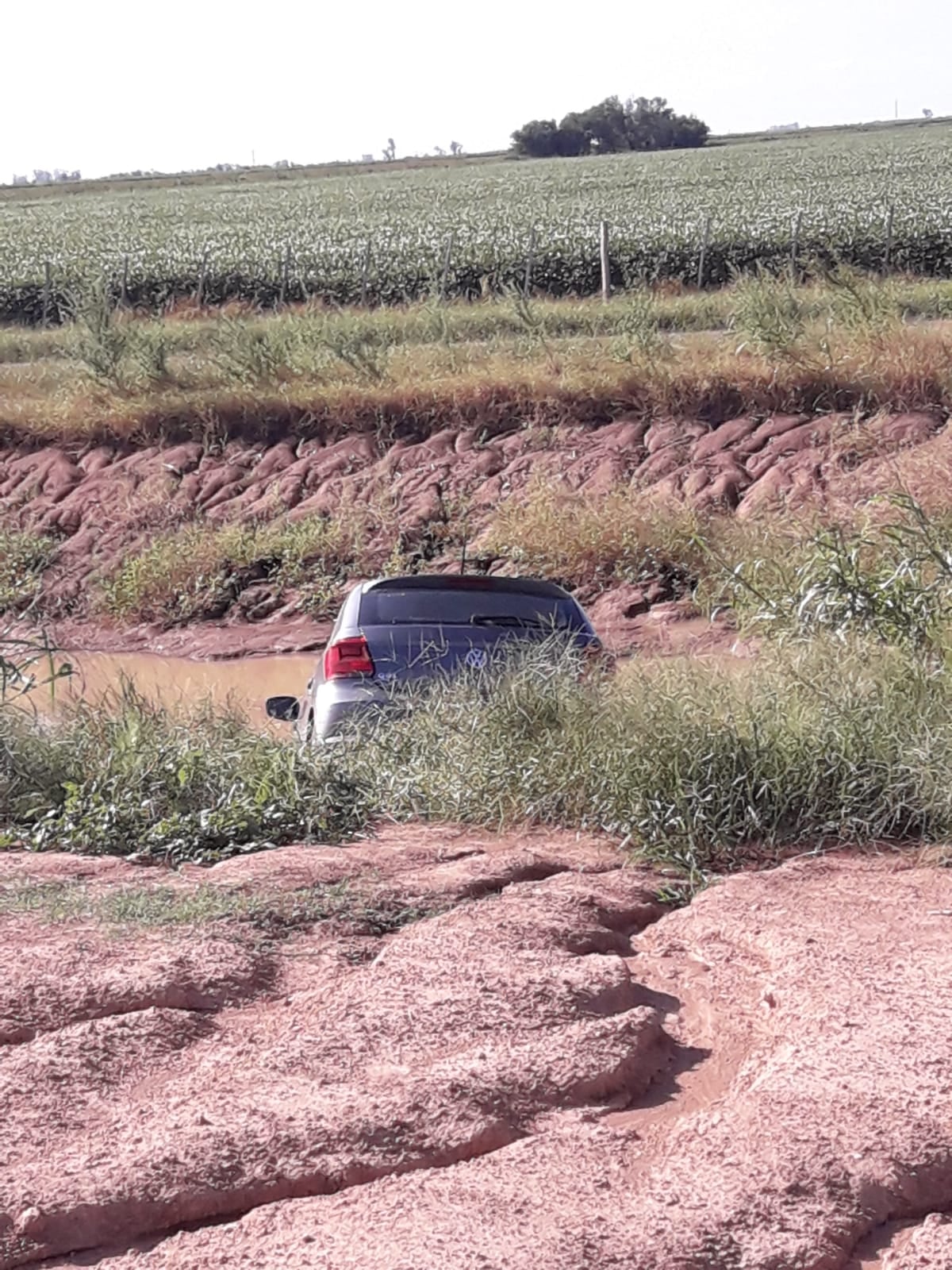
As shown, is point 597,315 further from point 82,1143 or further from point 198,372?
point 82,1143

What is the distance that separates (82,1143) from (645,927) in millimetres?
2119

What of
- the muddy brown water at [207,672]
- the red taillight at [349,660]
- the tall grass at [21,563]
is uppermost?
the red taillight at [349,660]

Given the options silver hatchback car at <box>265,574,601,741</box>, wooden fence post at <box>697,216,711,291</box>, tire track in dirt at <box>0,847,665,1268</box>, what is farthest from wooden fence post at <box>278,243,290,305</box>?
tire track in dirt at <box>0,847,665,1268</box>

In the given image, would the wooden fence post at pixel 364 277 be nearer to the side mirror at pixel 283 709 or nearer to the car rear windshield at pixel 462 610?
the car rear windshield at pixel 462 610

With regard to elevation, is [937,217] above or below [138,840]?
above

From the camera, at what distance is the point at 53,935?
15.7ft

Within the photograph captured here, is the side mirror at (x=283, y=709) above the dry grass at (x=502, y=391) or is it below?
below

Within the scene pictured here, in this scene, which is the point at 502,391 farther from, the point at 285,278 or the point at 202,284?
the point at 202,284

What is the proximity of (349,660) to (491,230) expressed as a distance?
33.8 meters

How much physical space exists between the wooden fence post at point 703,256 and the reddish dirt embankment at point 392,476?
13.2 meters

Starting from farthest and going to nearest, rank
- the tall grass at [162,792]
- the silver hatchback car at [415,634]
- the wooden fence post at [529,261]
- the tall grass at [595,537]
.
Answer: the wooden fence post at [529,261] → the tall grass at [595,537] → the silver hatchback car at [415,634] → the tall grass at [162,792]

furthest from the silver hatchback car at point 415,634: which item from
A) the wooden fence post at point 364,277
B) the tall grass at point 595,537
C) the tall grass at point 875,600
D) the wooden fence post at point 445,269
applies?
the wooden fence post at point 364,277

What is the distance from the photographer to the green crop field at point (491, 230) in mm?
Result: 32406

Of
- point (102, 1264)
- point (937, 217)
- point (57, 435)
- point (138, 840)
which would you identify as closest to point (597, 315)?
point (57, 435)
